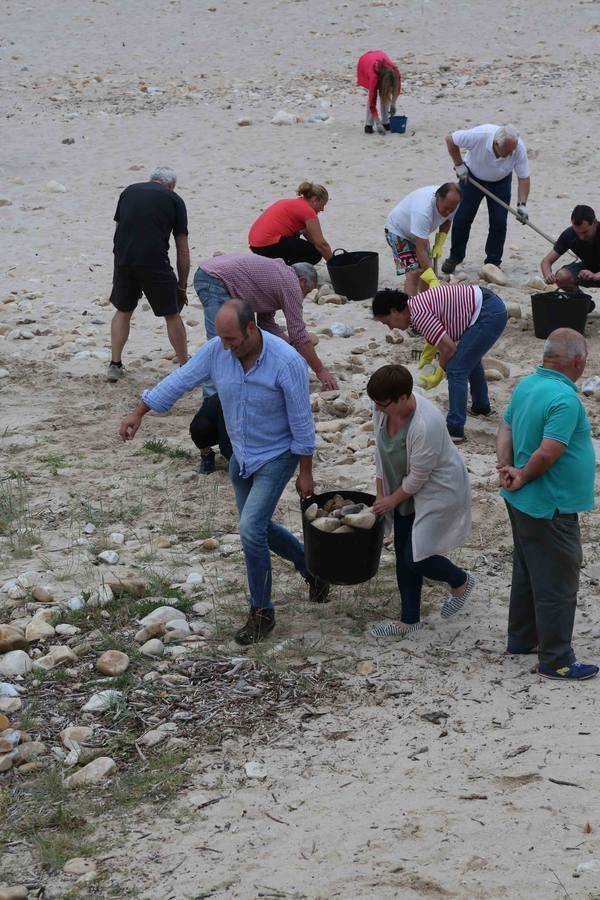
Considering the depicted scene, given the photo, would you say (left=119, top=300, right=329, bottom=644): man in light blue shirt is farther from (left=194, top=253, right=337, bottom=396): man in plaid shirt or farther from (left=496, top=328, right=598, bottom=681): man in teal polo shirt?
(left=194, top=253, right=337, bottom=396): man in plaid shirt

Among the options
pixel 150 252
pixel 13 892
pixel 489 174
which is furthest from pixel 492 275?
pixel 13 892

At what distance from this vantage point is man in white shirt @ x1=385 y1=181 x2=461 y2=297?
9.25 m

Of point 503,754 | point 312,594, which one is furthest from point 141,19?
point 503,754

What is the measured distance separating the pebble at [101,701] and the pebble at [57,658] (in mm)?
364

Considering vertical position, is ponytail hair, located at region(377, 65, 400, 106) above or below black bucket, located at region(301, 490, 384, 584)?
above

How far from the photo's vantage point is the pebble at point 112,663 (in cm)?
538

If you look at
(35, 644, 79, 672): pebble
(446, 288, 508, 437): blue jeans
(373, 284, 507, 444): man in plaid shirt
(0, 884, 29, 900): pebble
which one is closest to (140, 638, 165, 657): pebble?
(35, 644, 79, 672): pebble

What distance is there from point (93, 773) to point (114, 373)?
5012mm

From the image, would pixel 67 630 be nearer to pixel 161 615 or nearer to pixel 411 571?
pixel 161 615

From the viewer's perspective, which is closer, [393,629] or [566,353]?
[566,353]

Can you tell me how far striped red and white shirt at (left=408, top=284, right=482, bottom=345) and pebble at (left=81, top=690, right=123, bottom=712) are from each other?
3343mm

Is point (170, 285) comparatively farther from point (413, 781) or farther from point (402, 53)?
point (402, 53)

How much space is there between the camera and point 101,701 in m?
5.14

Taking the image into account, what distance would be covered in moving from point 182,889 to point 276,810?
538mm
